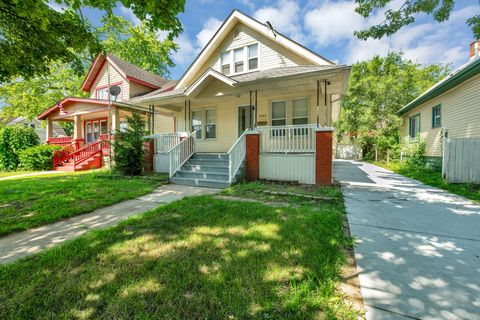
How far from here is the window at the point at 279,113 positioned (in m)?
9.59

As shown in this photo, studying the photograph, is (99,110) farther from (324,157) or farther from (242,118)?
(324,157)

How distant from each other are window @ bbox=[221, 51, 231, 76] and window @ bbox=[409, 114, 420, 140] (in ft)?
41.2

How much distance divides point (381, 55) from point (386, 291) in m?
28.4

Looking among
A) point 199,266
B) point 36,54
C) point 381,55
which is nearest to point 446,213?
point 199,266

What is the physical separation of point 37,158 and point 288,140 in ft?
51.9

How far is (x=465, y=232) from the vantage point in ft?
10.9

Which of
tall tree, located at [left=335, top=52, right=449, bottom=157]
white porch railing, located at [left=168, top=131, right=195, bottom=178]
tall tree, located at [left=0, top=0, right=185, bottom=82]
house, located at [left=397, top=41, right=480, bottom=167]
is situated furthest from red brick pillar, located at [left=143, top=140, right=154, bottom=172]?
tall tree, located at [left=335, top=52, right=449, bottom=157]

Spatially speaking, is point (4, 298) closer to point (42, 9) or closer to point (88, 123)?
point (42, 9)

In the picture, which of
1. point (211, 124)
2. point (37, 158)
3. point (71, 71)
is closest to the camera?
point (211, 124)

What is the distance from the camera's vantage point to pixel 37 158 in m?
13.4

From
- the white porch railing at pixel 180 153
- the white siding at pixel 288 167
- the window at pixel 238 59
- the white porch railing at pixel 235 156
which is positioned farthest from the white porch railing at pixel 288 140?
the window at pixel 238 59

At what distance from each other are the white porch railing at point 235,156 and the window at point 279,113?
2752mm

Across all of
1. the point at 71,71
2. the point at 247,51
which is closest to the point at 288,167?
the point at 247,51

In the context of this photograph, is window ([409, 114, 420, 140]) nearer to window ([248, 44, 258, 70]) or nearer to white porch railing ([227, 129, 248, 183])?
window ([248, 44, 258, 70])
